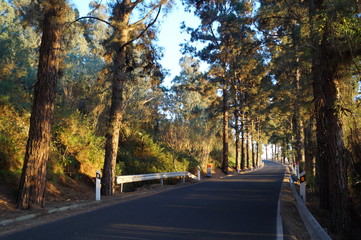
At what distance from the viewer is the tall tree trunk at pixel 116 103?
12.6 meters

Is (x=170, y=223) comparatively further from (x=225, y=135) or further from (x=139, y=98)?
(x=225, y=135)

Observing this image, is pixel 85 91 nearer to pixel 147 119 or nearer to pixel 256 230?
pixel 147 119

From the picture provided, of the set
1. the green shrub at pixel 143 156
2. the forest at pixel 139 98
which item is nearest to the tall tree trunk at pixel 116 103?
the forest at pixel 139 98

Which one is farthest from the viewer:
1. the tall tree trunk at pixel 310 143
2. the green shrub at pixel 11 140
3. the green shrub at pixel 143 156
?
the green shrub at pixel 143 156

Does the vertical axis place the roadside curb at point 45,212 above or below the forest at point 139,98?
below

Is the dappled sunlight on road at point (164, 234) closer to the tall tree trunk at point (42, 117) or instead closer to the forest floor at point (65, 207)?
the forest floor at point (65, 207)

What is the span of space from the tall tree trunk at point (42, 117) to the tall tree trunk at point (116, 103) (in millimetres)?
3333

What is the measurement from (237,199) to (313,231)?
4952mm

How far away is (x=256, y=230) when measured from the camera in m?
6.53

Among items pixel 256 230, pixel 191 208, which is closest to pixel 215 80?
pixel 191 208

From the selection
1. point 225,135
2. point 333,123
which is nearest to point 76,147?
point 333,123

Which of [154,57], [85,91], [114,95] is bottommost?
[114,95]

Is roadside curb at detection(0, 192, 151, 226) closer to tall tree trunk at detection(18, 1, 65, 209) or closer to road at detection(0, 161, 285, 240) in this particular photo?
tall tree trunk at detection(18, 1, 65, 209)

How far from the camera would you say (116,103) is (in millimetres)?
13055
